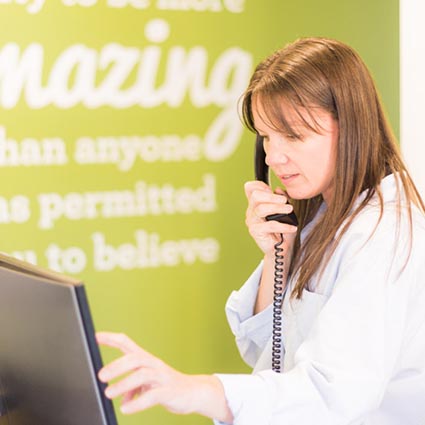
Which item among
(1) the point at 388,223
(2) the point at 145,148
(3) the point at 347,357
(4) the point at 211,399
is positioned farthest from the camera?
(2) the point at 145,148

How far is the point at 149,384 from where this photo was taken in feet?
3.27

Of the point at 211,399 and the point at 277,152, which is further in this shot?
the point at 277,152

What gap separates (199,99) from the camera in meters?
2.48

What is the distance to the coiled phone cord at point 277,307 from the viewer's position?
1687mm

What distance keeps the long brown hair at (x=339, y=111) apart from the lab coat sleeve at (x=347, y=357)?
14cm

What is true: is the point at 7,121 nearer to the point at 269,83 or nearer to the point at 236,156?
the point at 236,156

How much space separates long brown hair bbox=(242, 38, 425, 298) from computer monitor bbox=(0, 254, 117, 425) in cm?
64

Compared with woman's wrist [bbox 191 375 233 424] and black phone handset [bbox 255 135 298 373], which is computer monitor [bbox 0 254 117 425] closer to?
woman's wrist [bbox 191 375 233 424]

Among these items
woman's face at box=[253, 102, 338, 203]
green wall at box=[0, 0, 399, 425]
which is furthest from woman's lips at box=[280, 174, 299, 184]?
green wall at box=[0, 0, 399, 425]

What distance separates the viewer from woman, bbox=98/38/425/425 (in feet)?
3.71

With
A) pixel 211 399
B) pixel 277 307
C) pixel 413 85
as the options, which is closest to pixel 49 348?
pixel 211 399

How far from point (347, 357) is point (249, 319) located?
619 millimetres

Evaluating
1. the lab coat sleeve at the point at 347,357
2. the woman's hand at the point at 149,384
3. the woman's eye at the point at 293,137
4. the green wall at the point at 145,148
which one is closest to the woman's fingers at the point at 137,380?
the woman's hand at the point at 149,384

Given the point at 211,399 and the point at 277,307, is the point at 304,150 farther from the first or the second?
the point at 211,399
